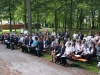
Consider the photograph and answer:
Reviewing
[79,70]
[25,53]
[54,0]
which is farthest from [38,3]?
[79,70]

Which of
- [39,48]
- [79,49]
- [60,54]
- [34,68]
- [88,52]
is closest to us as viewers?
[34,68]

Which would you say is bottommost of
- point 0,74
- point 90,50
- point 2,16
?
point 0,74

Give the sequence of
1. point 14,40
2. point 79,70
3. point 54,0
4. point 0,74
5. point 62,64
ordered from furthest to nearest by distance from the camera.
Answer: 1. point 54,0
2. point 14,40
3. point 62,64
4. point 79,70
5. point 0,74

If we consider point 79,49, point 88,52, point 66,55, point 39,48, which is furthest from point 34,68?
point 39,48

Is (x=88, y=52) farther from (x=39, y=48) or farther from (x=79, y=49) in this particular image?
(x=39, y=48)

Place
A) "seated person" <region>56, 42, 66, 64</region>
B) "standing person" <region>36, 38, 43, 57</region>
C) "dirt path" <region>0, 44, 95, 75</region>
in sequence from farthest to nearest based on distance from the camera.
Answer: "standing person" <region>36, 38, 43, 57</region>, "seated person" <region>56, 42, 66, 64</region>, "dirt path" <region>0, 44, 95, 75</region>

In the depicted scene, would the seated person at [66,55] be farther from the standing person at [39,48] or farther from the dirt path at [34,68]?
the standing person at [39,48]

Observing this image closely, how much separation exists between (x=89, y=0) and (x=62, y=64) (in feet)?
33.0

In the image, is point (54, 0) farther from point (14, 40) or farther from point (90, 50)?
point (90, 50)

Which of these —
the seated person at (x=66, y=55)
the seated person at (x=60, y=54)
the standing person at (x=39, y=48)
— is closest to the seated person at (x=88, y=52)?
the seated person at (x=66, y=55)

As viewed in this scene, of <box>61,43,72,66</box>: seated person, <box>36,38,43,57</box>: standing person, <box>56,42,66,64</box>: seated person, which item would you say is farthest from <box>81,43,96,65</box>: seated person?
<box>36,38,43,57</box>: standing person

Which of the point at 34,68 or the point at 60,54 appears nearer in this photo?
the point at 34,68

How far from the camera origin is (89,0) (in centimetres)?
1923

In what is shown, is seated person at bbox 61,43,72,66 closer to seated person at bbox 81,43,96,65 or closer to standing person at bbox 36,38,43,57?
seated person at bbox 81,43,96,65
